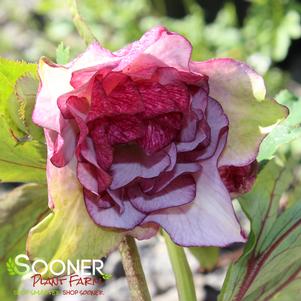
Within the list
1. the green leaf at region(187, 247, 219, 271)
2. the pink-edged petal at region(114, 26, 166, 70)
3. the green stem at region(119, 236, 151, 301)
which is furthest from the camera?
the green leaf at region(187, 247, 219, 271)

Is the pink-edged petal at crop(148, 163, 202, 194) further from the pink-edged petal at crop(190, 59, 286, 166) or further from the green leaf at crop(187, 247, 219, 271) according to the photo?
the green leaf at crop(187, 247, 219, 271)

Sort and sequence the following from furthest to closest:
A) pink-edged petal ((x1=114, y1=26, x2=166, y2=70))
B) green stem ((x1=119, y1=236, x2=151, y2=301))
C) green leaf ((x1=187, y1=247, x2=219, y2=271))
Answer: green leaf ((x1=187, y1=247, x2=219, y2=271)) → green stem ((x1=119, y1=236, x2=151, y2=301)) → pink-edged petal ((x1=114, y1=26, x2=166, y2=70))

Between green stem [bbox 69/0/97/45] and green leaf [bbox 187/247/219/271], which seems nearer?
green stem [bbox 69/0/97/45]

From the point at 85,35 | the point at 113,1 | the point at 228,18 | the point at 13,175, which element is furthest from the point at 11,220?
the point at 113,1

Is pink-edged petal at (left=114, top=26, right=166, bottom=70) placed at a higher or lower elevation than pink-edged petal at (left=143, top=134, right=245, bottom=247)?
higher

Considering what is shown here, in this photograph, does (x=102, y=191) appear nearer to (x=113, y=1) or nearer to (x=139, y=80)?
(x=139, y=80)

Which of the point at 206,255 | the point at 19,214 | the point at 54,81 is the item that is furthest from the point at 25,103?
the point at 206,255

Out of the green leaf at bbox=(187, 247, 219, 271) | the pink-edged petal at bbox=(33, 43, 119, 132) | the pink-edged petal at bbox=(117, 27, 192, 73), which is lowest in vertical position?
the green leaf at bbox=(187, 247, 219, 271)

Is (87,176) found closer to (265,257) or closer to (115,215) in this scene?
(115,215)

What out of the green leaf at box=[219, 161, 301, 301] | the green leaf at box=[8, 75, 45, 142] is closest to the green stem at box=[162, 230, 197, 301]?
the green leaf at box=[219, 161, 301, 301]
